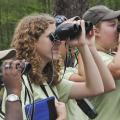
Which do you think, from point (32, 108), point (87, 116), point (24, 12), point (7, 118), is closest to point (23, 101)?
point (32, 108)

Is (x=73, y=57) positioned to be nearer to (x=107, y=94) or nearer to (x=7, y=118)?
(x=107, y=94)

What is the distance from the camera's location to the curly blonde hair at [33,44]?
374 centimetres

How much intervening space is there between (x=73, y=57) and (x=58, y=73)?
0.80 m

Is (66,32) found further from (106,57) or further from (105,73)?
(106,57)

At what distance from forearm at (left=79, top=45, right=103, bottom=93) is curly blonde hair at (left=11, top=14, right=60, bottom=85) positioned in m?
0.22

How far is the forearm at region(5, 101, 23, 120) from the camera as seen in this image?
10.3ft

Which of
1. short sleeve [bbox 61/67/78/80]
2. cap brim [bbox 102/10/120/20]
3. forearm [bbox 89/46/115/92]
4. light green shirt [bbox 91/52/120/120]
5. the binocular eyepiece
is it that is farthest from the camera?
cap brim [bbox 102/10/120/20]

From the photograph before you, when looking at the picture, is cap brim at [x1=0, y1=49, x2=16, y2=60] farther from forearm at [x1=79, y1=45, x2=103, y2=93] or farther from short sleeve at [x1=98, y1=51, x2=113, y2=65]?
short sleeve at [x1=98, y1=51, x2=113, y2=65]

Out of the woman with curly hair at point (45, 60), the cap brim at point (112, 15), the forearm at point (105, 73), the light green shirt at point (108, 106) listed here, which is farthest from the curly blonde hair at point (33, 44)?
the cap brim at point (112, 15)

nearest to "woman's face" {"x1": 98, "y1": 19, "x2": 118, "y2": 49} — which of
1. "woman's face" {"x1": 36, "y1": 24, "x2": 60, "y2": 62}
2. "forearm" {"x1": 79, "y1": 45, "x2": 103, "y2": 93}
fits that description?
"forearm" {"x1": 79, "y1": 45, "x2": 103, "y2": 93}

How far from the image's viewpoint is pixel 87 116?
161 inches

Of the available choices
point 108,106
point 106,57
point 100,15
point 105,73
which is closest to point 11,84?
point 105,73

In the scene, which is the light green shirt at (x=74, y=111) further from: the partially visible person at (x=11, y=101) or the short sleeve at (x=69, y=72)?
the partially visible person at (x=11, y=101)

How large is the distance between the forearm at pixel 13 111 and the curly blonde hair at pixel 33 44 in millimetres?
541
